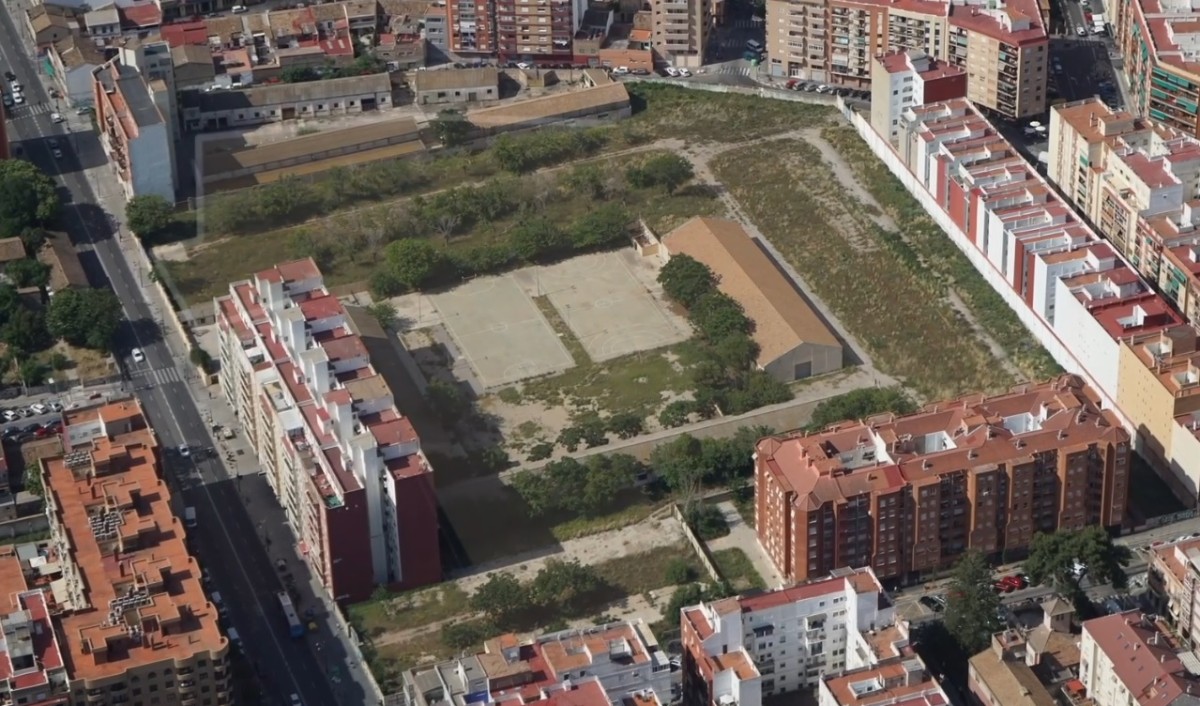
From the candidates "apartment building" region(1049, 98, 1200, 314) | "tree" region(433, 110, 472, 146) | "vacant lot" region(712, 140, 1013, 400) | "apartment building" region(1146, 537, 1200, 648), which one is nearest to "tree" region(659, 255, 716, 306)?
"vacant lot" region(712, 140, 1013, 400)

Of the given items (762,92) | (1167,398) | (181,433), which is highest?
(762,92)

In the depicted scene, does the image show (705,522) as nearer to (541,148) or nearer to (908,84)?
(908,84)

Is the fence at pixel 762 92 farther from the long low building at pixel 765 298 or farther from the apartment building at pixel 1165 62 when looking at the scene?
the apartment building at pixel 1165 62

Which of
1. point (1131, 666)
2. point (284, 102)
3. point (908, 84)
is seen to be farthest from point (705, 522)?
point (284, 102)

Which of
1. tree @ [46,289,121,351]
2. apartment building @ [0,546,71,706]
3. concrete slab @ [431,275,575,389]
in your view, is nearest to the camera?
apartment building @ [0,546,71,706]

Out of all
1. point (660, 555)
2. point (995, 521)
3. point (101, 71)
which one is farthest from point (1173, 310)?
point (101, 71)

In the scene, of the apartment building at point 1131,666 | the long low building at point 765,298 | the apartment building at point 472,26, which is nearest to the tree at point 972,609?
the apartment building at point 1131,666

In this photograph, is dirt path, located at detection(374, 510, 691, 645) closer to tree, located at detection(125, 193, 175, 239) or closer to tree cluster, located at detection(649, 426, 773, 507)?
tree cluster, located at detection(649, 426, 773, 507)
